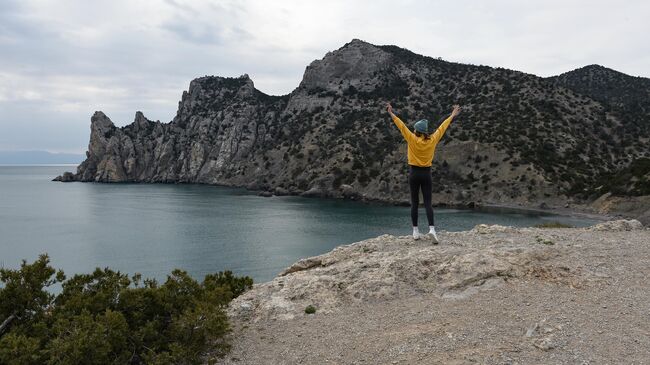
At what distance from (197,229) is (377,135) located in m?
62.9

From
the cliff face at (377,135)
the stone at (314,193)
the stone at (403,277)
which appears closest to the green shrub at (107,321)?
the stone at (403,277)

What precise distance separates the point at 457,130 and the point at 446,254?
3749 inches

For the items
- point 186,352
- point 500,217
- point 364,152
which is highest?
point 364,152

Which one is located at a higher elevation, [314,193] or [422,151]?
[422,151]

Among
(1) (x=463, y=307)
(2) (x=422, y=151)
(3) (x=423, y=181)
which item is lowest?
(1) (x=463, y=307)

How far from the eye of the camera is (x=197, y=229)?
6438 centimetres

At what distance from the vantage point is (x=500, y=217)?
7038cm

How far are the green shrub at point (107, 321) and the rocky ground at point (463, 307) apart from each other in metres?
0.81

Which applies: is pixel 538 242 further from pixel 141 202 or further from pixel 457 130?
pixel 141 202

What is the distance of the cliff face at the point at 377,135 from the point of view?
290 feet

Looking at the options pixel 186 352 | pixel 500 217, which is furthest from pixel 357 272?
pixel 500 217

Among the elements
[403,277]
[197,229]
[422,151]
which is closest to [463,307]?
[403,277]

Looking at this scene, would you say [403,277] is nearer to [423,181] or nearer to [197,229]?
[423,181]

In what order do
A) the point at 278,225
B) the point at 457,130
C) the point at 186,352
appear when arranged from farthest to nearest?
the point at 457,130
the point at 278,225
the point at 186,352
